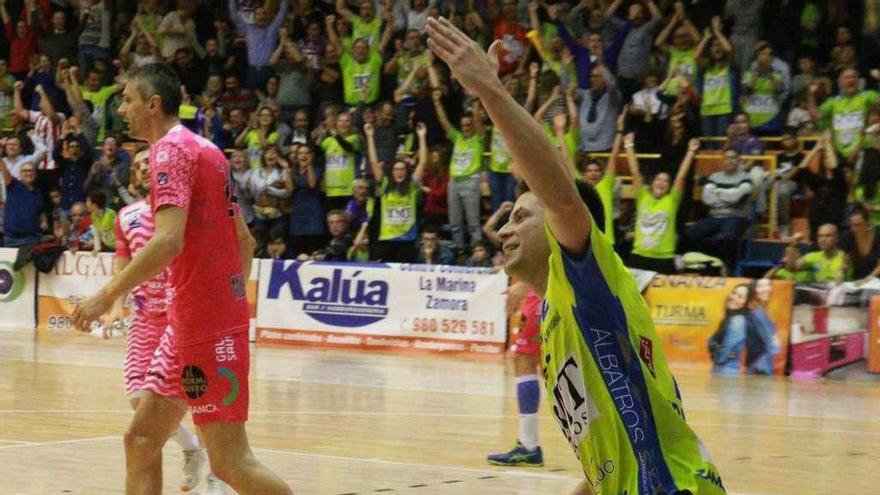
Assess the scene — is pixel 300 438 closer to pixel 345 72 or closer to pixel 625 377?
pixel 625 377

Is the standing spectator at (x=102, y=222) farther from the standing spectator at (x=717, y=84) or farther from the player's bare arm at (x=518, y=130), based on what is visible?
the player's bare arm at (x=518, y=130)

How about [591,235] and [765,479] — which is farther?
[765,479]

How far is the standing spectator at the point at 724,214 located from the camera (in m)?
18.3

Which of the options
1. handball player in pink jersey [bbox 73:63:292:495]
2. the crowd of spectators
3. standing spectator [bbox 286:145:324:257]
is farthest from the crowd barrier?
handball player in pink jersey [bbox 73:63:292:495]

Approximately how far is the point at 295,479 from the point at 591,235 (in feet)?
20.1

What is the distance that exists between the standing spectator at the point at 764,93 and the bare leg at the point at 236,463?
47.8 ft

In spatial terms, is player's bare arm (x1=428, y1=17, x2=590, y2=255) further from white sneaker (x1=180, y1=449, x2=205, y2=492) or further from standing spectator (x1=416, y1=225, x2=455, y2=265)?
standing spectator (x1=416, y1=225, x2=455, y2=265)

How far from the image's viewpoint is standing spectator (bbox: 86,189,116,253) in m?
21.5

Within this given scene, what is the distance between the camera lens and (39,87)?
957 inches

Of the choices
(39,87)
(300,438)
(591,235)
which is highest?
(39,87)

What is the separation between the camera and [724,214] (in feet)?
60.6

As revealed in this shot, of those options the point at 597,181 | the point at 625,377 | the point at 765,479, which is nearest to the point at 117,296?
the point at 625,377

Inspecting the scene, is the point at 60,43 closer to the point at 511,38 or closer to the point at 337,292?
the point at 511,38

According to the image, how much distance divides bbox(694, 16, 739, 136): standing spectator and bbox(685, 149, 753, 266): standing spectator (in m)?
1.36
